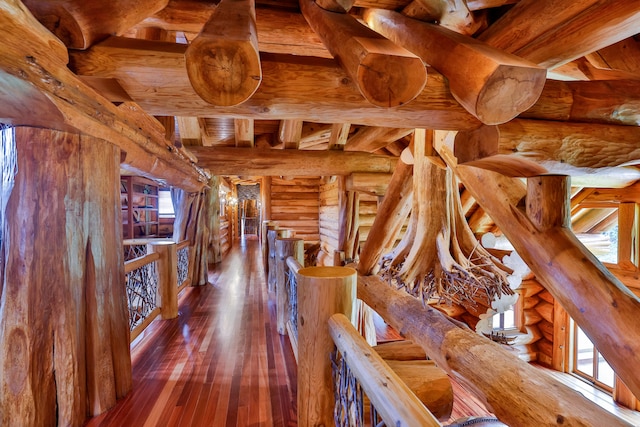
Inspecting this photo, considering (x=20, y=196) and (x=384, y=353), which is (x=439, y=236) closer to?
(x=384, y=353)

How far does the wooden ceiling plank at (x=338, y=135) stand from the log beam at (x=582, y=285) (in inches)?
119

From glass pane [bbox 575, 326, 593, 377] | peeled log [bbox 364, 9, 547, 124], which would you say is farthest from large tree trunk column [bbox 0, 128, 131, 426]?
glass pane [bbox 575, 326, 593, 377]

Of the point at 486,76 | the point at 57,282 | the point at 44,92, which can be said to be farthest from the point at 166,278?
the point at 486,76

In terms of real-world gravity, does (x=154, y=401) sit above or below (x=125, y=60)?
below

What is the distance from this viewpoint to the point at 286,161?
4941 mm

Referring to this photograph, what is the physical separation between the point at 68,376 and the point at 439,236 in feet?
9.89

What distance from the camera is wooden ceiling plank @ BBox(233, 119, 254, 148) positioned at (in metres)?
4.43

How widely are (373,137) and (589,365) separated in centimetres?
782

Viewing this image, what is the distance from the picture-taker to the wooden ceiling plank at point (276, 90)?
144 centimetres

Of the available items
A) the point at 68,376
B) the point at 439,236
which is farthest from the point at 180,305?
the point at 439,236

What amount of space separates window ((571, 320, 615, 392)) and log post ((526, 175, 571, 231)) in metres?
5.70

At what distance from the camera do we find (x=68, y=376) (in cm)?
176

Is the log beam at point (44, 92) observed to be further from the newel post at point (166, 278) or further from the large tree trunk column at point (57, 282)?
the newel post at point (166, 278)

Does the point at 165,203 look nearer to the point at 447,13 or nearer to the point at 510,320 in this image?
the point at 447,13
